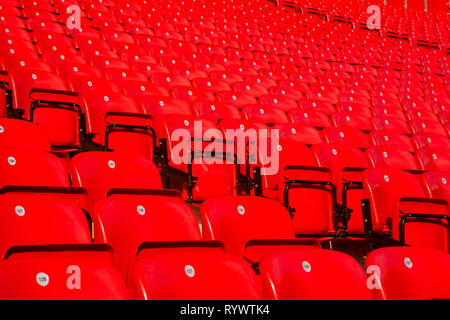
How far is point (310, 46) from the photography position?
491 cm

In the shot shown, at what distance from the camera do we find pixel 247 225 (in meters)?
1.29

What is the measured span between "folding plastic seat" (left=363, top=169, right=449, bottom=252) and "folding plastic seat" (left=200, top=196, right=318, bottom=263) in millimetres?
438

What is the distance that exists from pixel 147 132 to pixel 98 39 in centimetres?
163

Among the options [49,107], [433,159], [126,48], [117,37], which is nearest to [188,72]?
[126,48]

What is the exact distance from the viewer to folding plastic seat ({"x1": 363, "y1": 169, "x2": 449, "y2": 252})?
163 cm

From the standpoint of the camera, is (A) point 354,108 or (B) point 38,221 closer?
(B) point 38,221

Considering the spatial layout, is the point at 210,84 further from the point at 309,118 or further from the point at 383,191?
the point at 383,191

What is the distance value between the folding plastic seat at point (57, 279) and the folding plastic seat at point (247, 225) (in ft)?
1.32

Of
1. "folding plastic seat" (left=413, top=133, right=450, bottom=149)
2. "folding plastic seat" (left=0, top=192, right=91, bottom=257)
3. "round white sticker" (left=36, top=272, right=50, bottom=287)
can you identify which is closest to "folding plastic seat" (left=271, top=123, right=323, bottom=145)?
"folding plastic seat" (left=413, top=133, right=450, bottom=149)

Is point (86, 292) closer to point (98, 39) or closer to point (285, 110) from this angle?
point (285, 110)

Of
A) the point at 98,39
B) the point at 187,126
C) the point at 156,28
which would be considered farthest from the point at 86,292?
the point at 156,28

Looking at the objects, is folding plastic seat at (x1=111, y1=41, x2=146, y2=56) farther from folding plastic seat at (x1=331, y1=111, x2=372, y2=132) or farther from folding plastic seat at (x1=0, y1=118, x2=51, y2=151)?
folding plastic seat at (x1=0, y1=118, x2=51, y2=151)

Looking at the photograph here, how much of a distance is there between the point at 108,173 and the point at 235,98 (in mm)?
1464

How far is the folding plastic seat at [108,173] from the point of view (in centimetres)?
138
